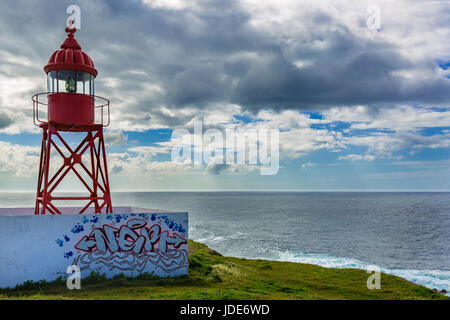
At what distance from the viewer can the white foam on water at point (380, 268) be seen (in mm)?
34438

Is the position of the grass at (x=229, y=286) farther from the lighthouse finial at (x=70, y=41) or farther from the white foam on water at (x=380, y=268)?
the lighthouse finial at (x=70, y=41)

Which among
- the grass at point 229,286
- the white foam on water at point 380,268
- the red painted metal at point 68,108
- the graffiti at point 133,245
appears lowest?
the white foam on water at point 380,268

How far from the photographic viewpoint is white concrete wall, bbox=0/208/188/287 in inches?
698

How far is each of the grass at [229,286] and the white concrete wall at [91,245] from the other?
24.2 inches

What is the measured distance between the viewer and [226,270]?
23.0m

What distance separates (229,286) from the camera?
19594mm

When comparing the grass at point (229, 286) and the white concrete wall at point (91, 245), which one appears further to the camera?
the white concrete wall at point (91, 245)

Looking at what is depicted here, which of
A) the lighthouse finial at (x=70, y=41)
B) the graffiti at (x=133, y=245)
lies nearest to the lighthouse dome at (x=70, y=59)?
the lighthouse finial at (x=70, y=41)

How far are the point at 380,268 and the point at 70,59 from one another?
4055 centimetres

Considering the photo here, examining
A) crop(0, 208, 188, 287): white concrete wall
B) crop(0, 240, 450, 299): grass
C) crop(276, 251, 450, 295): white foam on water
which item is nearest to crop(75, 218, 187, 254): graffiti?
crop(0, 208, 188, 287): white concrete wall

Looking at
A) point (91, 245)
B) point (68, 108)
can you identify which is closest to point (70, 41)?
point (68, 108)

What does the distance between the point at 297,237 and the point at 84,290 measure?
51.4 m
